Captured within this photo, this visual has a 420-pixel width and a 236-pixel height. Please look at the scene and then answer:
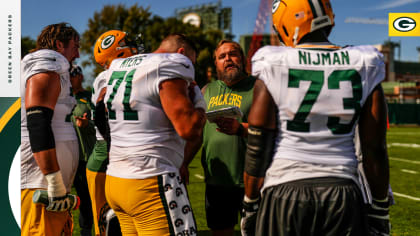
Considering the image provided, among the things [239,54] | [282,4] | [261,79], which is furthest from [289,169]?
[239,54]

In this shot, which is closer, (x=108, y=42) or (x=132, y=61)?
(x=132, y=61)

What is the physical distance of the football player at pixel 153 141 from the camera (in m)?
2.24

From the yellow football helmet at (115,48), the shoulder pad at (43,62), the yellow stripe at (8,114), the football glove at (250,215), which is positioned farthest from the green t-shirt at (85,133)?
the football glove at (250,215)

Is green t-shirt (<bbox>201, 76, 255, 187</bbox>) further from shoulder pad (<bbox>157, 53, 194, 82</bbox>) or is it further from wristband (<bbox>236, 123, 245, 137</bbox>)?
shoulder pad (<bbox>157, 53, 194, 82</bbox>)

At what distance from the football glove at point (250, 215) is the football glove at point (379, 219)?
58cm

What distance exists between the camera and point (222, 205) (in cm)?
381

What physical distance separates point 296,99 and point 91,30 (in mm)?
32688

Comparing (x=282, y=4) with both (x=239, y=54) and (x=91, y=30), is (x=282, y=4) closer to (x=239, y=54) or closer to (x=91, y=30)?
(x=239, y=54)

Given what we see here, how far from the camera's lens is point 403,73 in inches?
3322

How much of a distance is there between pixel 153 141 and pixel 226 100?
1.71m

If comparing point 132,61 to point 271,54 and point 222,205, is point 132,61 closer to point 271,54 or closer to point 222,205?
point 271,54

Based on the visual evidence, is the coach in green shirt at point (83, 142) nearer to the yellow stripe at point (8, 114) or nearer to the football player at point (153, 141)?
the yellow stripe at point (8, 114)

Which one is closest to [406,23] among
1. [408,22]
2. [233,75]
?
[408,22]

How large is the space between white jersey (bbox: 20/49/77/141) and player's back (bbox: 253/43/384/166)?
1570 millimetres
